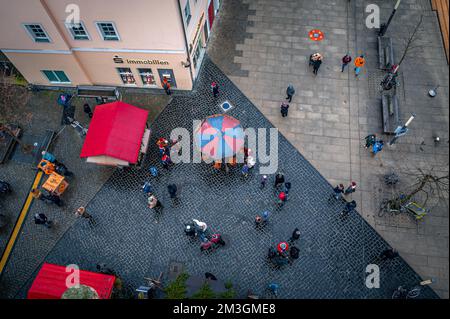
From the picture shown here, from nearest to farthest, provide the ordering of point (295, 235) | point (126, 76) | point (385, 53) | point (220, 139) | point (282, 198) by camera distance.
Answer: point (295, 235), point (220, 139), point (282, 198), point (126, 76), point (385, 53)

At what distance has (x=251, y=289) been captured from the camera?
2111 cm

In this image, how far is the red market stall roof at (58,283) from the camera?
731 inches

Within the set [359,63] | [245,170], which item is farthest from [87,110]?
[359,63]

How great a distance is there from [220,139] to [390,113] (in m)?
12.2

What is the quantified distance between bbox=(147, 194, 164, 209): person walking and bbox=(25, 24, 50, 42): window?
11847 millimetres

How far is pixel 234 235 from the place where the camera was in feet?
74.0

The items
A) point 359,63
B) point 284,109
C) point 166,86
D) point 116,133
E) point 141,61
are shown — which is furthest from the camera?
point 359,63

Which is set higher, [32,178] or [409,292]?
[32,178]

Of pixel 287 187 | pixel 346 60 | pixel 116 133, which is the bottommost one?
pixel 287 187

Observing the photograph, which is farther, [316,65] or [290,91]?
[316,65]

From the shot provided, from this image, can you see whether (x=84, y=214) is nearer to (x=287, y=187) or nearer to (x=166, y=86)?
(x=166, y=86)

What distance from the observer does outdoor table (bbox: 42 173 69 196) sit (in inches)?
915
